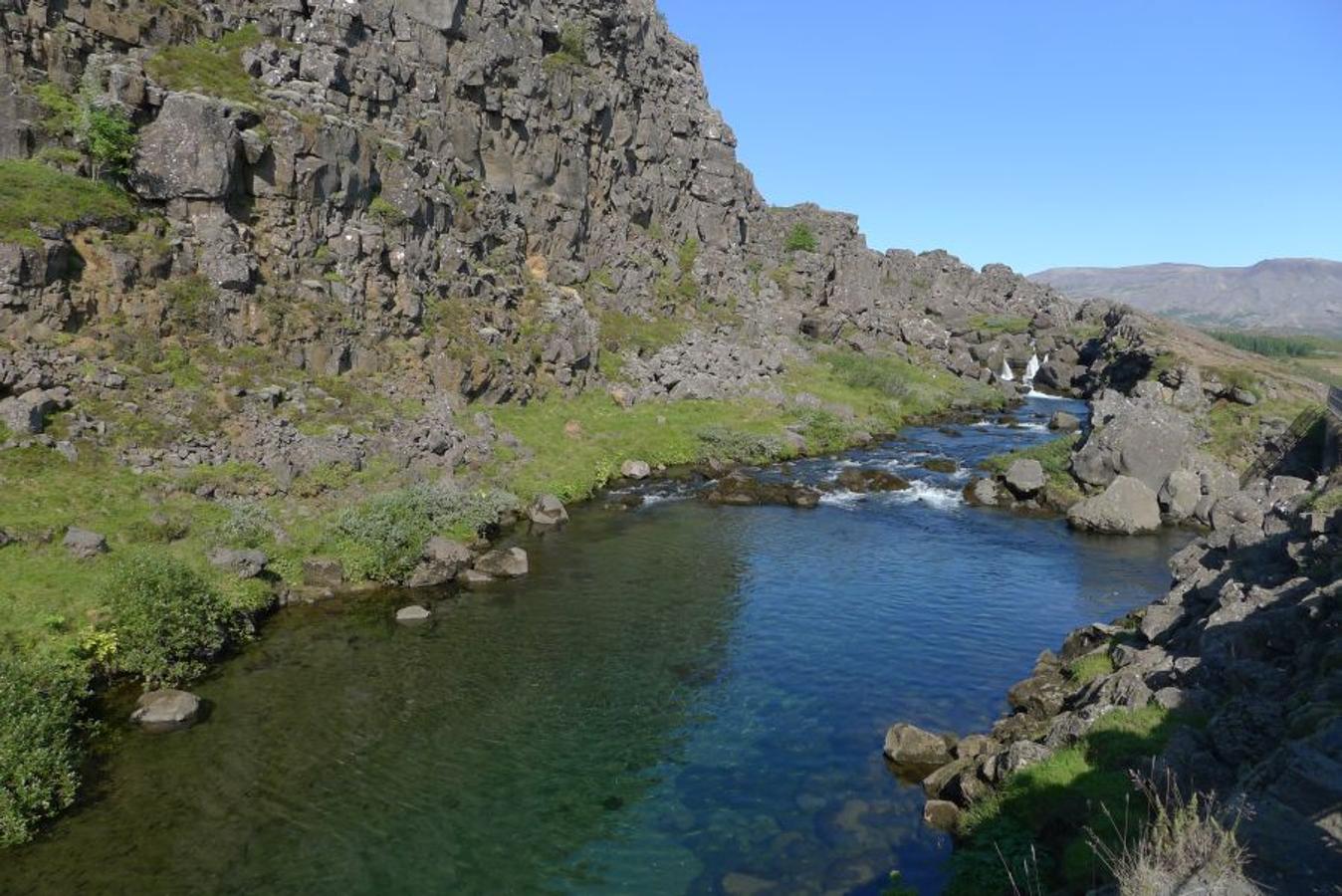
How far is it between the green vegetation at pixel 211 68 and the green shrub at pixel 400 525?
100 feet

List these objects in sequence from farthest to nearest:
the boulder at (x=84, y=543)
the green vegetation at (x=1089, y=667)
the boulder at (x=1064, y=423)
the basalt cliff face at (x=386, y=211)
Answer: the boulder at (x=1064, y=423)
the basalt cliff face at (x=386, y=211)
the boulder at (x=84, y=543)
the green vegetation at (x=1089, y=667)

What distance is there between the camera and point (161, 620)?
2720 centimetres

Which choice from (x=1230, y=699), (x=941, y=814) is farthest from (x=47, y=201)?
(x=1230, y=699)

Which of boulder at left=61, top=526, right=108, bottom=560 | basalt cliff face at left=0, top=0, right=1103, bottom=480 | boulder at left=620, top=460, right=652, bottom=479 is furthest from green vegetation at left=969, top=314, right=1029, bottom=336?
boulder at left=61, top=526, right=108, bottom=560

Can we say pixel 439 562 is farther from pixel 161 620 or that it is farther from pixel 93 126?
pixel 93 126

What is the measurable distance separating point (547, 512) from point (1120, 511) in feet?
113

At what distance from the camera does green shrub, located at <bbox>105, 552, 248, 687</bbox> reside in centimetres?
2667

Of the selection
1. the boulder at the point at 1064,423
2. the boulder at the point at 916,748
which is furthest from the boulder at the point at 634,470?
the boulder at the point at 1064,423

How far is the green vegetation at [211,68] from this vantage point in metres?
Result: 51.1

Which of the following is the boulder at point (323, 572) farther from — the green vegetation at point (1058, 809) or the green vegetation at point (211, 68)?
the green vegetation at point (211, 68)

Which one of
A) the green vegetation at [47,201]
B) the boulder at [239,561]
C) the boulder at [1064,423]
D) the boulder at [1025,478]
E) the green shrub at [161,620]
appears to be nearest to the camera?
the green shrub at [161,620]

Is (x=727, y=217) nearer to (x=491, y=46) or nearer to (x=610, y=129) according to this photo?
(x=610, y=129)

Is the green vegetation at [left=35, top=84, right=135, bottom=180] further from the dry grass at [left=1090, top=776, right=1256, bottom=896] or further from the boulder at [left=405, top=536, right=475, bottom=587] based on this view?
the dry grass at [left=1090, top=776, right=1256, bottom=896]

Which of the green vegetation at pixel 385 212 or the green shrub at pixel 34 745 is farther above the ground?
the green vegetation at pixel 385 212
